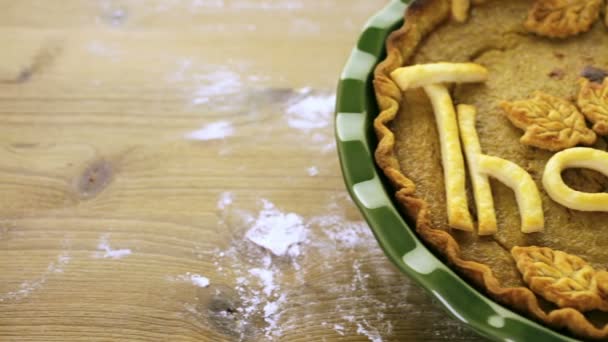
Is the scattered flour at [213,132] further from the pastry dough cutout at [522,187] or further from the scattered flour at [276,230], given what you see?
the pastry dough cutout at [522,187]

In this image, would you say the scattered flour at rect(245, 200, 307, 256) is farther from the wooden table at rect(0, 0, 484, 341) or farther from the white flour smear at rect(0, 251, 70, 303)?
the white flour smear at rect(0, 251, 70, 303)

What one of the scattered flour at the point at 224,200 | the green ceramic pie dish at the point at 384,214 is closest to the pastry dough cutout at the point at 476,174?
the green ceramic pie dish at the point at 384,214

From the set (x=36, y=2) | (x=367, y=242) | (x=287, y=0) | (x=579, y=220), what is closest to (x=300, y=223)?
(x=367, y=242)

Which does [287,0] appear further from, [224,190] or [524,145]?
[524,145]

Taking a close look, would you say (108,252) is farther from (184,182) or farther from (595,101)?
(595,101)

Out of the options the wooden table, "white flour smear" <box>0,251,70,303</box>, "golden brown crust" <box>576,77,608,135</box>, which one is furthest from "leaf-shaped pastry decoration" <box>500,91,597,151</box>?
"white flour smear" <box>0,251,70,303</box>
